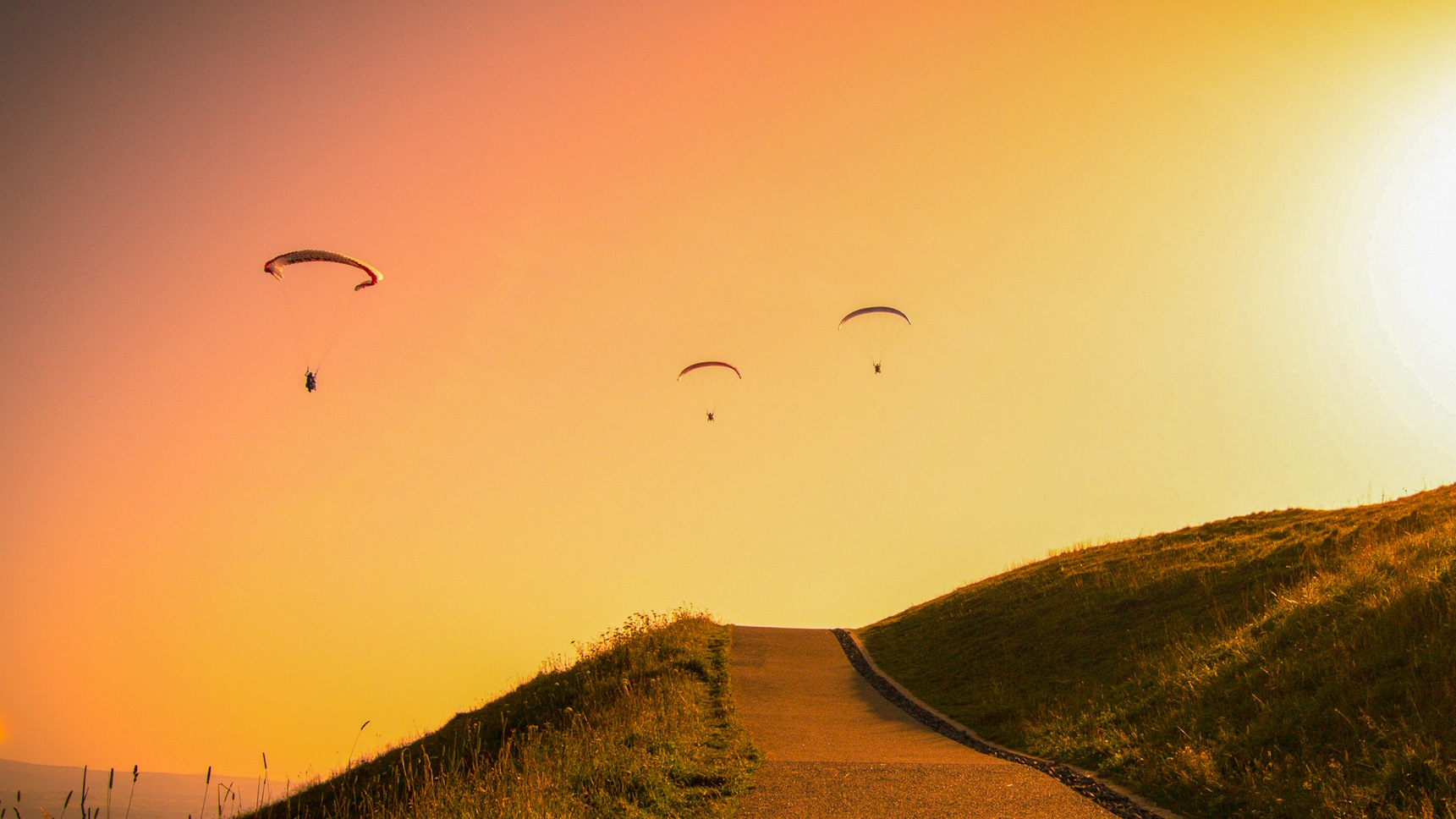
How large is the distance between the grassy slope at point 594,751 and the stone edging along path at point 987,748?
163 inches

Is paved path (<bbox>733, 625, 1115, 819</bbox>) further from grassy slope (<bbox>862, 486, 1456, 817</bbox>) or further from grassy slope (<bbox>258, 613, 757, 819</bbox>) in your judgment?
grassy slope (<bbox>862, 486, 1456, 817</bbox>)

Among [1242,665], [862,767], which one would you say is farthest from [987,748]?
[1242,665]

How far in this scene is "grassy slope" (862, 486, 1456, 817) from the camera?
10867mm

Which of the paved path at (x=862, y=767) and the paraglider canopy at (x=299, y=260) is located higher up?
the paraglider canopy at (x=299, y=260)

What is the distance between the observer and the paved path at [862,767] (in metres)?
10.8

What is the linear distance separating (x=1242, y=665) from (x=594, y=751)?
1112 centimetres

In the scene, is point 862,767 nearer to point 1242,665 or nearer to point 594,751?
point 594,751

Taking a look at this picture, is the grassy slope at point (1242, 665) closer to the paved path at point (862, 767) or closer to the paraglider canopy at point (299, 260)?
the paved path at point (862, 767)

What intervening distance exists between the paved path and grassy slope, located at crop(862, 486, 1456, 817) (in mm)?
Result: 1352

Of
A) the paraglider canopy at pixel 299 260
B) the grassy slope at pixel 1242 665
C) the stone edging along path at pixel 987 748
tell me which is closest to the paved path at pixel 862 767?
the stone edging along path at pixel 987 748

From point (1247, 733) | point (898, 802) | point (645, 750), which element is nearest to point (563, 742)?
point (645, 750)

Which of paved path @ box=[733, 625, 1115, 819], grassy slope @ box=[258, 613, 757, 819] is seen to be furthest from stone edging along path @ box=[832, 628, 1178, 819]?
grassy slope @ box=[258, 613, 757, 819]

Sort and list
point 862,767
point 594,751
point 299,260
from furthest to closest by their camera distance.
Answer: point 299,260, point 862,767, point 594,751

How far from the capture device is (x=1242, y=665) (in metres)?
15.5
